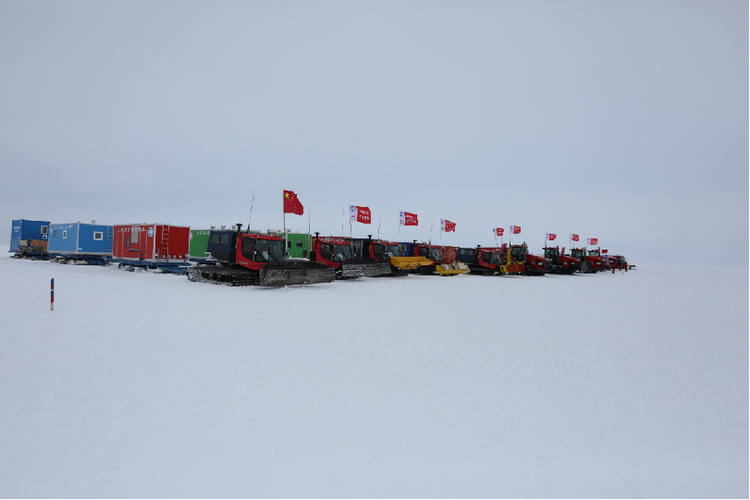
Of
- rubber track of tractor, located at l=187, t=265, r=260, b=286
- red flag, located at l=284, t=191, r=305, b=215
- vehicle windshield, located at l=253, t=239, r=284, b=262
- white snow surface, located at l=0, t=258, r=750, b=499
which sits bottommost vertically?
white snow surface, located at l=0, t=258, r=750, b=499

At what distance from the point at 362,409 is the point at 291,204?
52.1 ft

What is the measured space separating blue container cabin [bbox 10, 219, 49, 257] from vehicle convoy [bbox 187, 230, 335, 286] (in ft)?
78.7

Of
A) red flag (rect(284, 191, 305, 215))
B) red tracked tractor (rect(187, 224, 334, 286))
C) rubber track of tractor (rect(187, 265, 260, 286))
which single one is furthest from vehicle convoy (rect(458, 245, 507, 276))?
rubber track of tractor (rect(187, 265, 260, 286))

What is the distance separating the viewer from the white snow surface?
12.2 feet

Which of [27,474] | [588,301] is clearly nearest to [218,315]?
[27,474]

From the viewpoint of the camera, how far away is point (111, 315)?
10406 mm

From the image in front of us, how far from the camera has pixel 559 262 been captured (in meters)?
36.4

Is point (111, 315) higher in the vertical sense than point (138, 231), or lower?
lower

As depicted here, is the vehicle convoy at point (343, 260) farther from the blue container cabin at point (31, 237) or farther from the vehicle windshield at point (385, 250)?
the blue container cabin at point (31, 237)

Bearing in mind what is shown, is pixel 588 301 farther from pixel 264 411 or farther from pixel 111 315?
pixel 111 315

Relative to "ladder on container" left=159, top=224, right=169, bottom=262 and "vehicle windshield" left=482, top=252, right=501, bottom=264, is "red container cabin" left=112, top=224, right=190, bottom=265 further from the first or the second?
"vehicle windshield" left=482, top=252, right=501, bottom=264

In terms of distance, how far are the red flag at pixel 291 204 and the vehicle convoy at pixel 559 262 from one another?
24.9m

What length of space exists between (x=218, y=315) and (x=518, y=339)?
7537 millimetres

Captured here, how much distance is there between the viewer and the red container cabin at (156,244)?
76.1ft
